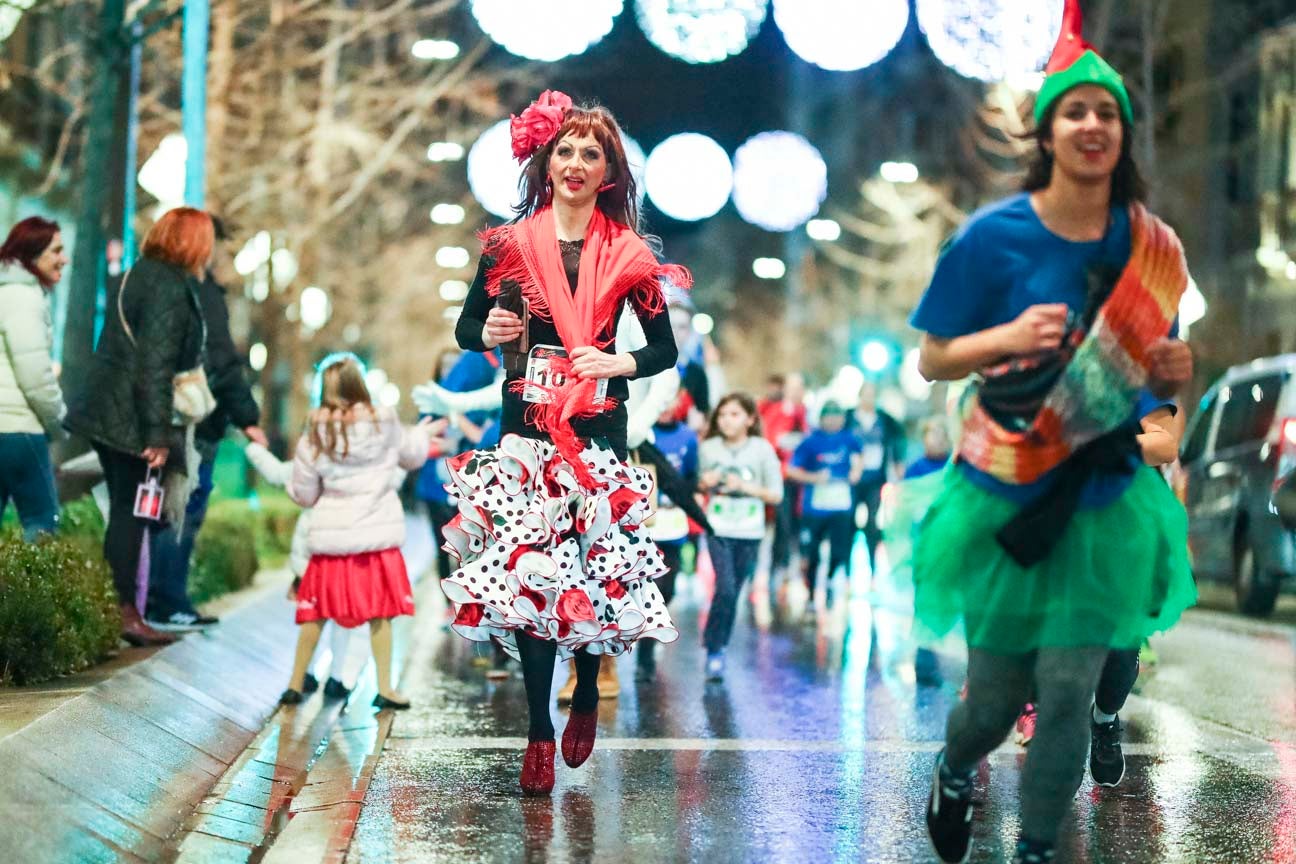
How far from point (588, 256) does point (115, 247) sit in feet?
27.5

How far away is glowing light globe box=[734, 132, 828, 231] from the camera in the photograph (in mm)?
46062

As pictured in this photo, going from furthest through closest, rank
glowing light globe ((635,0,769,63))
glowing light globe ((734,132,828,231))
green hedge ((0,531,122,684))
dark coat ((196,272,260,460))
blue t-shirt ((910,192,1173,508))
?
glowing light globe ((734,132,828,231)), glowing light globe ((635,0,769,63)), dark coat ((196,272,260,460)), green hedge ((0,531,122,684)), blue t-shirt ((910,192,1173,508))

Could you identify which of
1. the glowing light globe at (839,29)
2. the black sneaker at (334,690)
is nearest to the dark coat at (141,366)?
the black sneaker at (334,690)

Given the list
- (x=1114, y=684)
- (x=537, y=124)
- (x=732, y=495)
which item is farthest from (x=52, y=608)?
(x=732, y=495)

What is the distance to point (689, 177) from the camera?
1750 inches

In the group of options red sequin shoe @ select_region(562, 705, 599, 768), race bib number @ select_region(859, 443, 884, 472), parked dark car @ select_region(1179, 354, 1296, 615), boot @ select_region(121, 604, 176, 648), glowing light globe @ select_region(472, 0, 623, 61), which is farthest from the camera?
glowing light globe @ select_region(472, 0, 623, 61)

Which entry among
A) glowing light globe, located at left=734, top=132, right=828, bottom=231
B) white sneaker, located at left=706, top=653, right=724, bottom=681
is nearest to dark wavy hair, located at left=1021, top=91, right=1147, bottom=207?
white sneaker, located at left=706, top=653, right=724, bottom=681

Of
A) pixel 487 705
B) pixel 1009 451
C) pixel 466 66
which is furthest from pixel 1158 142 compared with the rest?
pixel 1009 451

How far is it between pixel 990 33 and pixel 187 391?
1955 centimetres

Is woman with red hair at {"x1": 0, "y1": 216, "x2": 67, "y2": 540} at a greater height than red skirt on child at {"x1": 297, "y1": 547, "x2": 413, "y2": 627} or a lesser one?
greater

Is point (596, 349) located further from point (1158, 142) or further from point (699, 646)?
point (1158, 142)

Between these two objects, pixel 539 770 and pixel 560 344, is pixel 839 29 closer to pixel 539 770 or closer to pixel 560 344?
pixel 560 344

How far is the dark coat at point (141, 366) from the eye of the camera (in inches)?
371

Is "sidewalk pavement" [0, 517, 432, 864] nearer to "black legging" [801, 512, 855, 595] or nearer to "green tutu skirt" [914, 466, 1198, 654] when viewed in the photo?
"green tutu skirt" [914, 466, 1198, 654]
